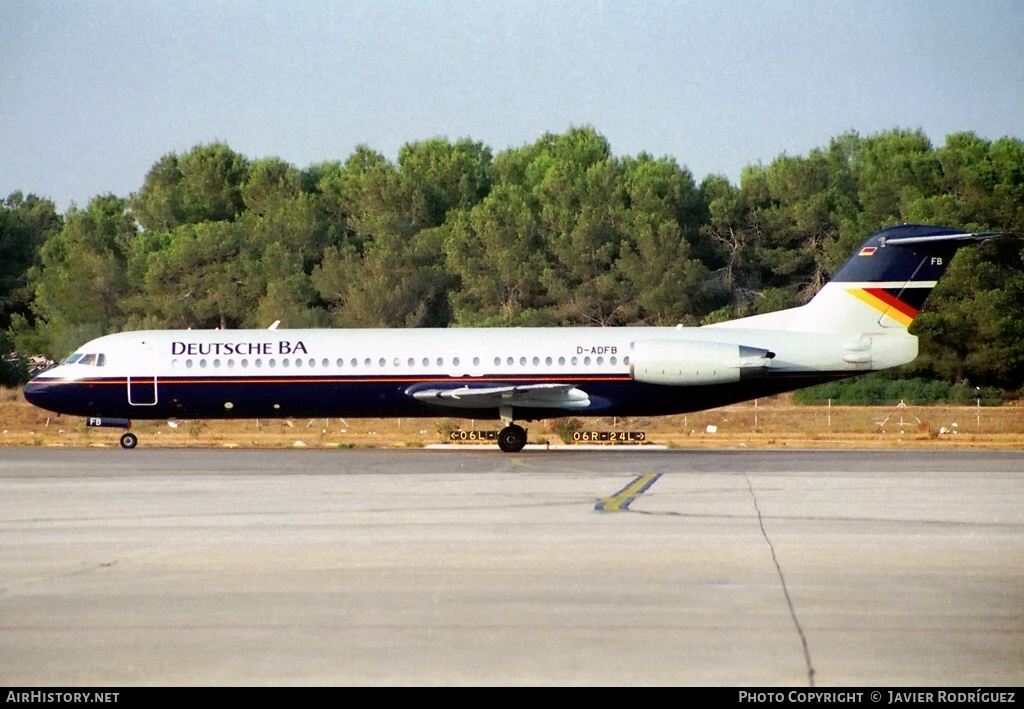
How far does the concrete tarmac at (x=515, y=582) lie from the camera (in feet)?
26.6

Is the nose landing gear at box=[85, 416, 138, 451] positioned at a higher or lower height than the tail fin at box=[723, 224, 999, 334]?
lower

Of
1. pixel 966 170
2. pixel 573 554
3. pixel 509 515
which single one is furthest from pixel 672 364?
pixel 966 170

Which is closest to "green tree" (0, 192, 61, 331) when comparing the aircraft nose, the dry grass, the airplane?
the dry grass

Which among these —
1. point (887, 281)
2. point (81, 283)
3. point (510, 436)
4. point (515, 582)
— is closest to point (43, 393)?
point (510, 436)

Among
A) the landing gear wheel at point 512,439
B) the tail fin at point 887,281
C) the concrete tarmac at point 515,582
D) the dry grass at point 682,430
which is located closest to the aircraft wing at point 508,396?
the landing gear wheel at point 512,439

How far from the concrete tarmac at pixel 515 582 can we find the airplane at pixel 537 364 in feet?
28.4

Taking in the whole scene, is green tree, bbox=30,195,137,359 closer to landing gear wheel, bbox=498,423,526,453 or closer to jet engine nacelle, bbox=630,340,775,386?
landing gear wheel, bbox=498,423,526,453

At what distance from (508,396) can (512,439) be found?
1.23 m

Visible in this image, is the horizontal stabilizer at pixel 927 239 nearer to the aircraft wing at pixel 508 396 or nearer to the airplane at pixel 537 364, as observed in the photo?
Answer: the airplane at pixel 537 364

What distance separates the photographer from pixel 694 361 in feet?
95.2

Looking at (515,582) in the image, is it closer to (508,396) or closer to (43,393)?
(508,396)

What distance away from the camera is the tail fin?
29.7 meters

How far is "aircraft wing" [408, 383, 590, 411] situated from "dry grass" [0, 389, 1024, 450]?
4112mm
